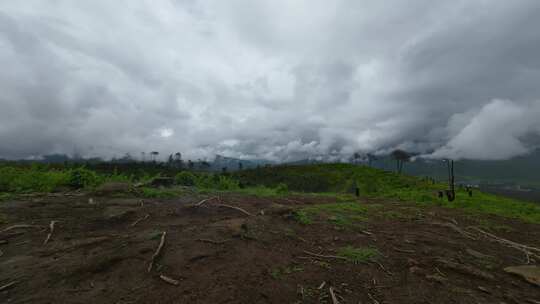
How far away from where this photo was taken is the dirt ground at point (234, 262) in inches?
142

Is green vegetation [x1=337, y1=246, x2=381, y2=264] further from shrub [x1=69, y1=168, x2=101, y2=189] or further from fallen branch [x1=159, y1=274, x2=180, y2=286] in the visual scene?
shrub [x1=69, y1=168, x2=101, y2=189]

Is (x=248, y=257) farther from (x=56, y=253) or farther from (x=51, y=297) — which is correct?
(x=56, y=253)

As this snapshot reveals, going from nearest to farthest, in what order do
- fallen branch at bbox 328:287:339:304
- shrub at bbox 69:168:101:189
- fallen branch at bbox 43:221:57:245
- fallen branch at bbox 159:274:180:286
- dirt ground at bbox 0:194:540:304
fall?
fallen branch at bbox 328:287:339:304 < dirt ground at bbox 0:194:540:304 < fallen branch at bbox 159:274:180:286 < fallen branch at bbox 43:221:57:245 < shrub at bbox 69:168:101:189

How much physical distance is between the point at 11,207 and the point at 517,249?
15394 mm

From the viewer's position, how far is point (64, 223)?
660cm

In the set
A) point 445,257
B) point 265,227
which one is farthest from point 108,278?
point 445,257

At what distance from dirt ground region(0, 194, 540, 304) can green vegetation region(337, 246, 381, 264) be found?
0.55 ft

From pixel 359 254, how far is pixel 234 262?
2.71m

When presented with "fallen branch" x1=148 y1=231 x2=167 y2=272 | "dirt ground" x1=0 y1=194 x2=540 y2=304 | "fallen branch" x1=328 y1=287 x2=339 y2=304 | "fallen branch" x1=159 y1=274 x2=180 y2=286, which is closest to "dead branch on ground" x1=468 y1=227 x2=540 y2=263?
"dirt ground" x1=0 y1=194 x2=540 y2=304

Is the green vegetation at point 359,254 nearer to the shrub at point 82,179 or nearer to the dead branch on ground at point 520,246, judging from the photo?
the dead branch on ground at point 520,246

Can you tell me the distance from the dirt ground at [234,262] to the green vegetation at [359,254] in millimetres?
167

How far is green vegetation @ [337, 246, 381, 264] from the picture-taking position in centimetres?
A: 492

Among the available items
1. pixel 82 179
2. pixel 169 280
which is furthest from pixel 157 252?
pixel 82 179

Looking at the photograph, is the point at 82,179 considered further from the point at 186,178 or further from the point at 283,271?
the point at 283,271
